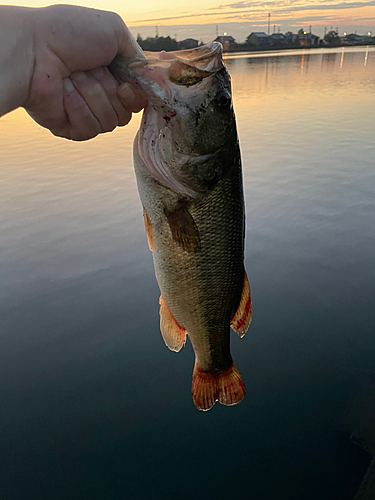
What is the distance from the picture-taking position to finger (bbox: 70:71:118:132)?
2.14 m

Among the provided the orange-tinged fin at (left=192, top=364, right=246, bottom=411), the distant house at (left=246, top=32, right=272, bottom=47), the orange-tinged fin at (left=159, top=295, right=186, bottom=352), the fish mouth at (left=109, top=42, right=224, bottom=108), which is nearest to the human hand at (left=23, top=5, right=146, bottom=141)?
the fish mouth at (left=109, top=42, right=224, bottom=108)

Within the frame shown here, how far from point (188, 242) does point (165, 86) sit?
872mm

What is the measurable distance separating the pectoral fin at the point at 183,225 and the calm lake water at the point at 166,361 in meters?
3.09

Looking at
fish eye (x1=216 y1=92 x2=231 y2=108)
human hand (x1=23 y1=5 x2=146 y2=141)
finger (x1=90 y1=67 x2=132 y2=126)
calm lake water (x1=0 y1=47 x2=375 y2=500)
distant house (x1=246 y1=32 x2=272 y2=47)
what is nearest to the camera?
human hand (x1=23 y1=5 x2=146 y2=141)

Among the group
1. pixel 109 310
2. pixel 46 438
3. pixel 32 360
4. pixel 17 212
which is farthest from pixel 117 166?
pixel 46 438

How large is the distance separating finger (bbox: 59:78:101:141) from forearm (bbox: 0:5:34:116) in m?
0.24

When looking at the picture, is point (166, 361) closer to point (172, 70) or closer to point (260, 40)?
point (172, 70)

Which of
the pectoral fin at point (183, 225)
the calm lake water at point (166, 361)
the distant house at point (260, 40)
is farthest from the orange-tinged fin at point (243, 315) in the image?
the distant house at point (260, 40)

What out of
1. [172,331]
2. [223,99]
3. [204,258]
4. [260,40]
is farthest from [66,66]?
[260,40]

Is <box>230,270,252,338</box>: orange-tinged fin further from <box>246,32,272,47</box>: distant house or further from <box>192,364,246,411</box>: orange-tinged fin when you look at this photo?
<box>246,32,272,47</box>: distant house

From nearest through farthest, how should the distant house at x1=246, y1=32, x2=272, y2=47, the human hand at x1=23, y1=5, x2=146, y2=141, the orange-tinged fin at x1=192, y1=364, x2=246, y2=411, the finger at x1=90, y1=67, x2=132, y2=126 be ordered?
the human hand at x1=23, y1=5, x2=146, y2=141, the finger at x1=90, y1=67, x2=132, y2=126, the orange-tinged fin at x1=192, y1=364, x2=246, y2=411, the distant house at x1=246, y1=32, x2=272, y2=47

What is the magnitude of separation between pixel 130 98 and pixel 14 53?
63 cm

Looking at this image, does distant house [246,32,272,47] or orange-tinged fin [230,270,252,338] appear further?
distant house [246,32,272,47]

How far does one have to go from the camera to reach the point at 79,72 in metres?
2.13
